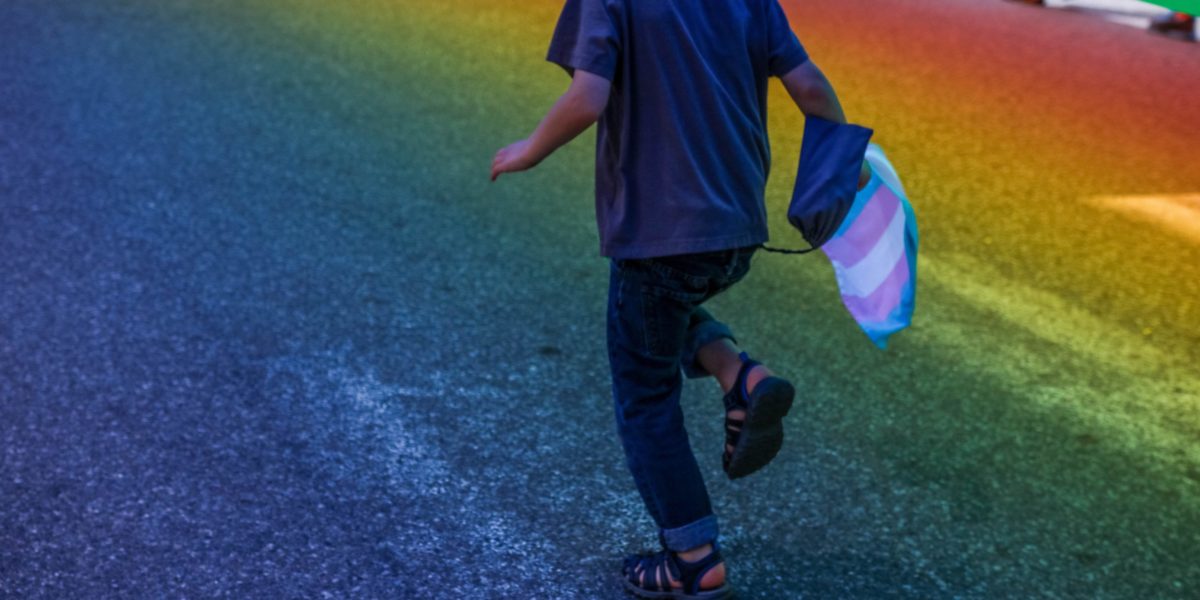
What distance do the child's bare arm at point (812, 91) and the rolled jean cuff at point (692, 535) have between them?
2.81 ft

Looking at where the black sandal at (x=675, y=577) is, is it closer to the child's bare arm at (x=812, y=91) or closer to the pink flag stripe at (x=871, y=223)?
the pink flag stripe at (x=871, y=223)

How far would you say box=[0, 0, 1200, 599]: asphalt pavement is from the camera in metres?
3.23

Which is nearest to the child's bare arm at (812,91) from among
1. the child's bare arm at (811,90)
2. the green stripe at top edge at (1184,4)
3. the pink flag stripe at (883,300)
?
the child's bare arm at (811,90)

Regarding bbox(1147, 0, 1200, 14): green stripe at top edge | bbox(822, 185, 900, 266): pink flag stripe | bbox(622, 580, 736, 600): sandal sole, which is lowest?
bbox(622, 580, 736, 600): sandal sole

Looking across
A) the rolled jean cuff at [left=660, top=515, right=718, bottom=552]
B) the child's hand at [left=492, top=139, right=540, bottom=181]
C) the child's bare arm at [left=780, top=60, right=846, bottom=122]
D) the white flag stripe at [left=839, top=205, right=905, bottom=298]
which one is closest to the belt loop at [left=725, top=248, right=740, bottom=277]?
the child's bare arm at [left=780, top=60, right=846, bottom=122]

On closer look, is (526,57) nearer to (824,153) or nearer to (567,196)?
(567,196)

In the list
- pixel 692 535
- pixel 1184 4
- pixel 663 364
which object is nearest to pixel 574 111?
pixel 663 364

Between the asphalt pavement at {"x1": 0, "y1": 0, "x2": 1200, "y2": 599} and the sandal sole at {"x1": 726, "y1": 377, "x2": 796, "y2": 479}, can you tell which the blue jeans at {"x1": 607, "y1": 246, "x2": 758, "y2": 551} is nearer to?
the sandal sole at {"x1": 726, "y1": 377, "x2": 796, "y2": 479}

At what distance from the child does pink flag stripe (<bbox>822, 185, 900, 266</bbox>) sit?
50 cm

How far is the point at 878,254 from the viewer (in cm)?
337

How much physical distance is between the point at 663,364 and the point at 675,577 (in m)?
0.46

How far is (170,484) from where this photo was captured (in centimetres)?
342

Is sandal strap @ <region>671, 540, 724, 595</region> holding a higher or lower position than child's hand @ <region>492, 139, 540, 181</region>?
lower

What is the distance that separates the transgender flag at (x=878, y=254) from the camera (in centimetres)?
335
